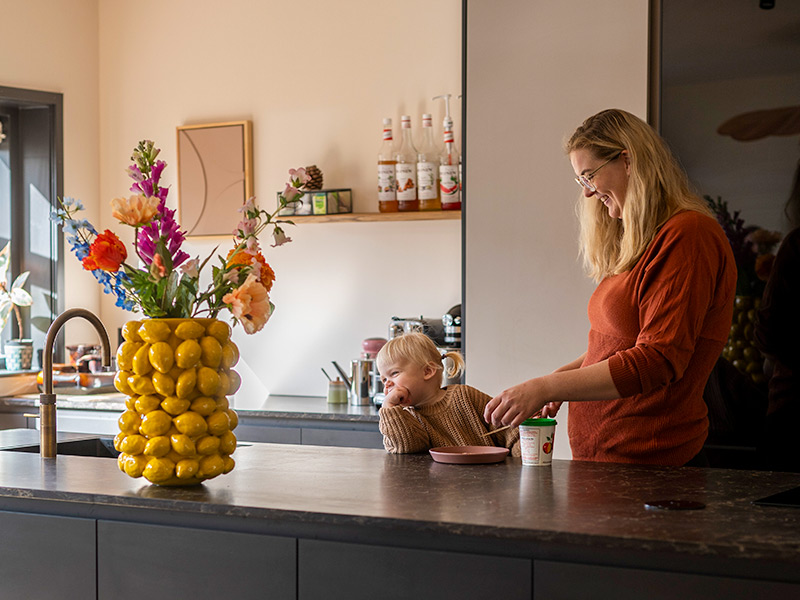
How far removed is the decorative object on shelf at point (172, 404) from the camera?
1600 mm

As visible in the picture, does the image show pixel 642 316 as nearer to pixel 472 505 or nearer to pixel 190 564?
pixel 472 505

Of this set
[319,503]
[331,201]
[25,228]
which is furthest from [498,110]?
[25,228]

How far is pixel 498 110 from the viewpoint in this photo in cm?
310

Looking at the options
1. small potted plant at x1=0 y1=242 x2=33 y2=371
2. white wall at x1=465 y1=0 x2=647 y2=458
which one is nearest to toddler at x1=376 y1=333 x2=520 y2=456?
white wall at x1=465 y1=0 x2=647 y2=458

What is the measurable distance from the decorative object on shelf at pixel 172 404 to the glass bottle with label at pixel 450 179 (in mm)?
2097

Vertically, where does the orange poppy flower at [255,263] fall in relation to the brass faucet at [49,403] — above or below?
above

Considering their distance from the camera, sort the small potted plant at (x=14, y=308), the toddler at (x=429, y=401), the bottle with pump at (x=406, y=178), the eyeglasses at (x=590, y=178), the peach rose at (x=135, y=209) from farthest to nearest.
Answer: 1. the small potted plant at (x=14, y=308)
2. the bottle with pump at (x=406, y=178)
3. the toddler at (x=429, y=401)
4. the eyeglasses at (x=590, y=178)
5. the peach rose at (x=135, y=209)

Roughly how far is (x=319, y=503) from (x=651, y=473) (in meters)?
0.68

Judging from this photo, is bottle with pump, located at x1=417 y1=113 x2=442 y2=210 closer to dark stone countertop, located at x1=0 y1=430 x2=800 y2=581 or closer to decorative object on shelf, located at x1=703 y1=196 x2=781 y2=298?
decorative object on shelf, located at x1=703 y1=196 x2=781 y2=298

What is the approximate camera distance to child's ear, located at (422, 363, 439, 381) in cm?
217

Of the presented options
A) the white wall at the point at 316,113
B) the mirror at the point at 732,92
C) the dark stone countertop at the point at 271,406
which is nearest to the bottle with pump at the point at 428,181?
the white wall at the point at 316,113

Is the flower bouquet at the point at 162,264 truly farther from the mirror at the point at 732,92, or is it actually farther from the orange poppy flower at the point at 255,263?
the mirror at the point at 732,92

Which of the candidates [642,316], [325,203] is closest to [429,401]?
[642,316]

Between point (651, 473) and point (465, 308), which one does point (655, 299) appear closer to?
point (651, 473)
